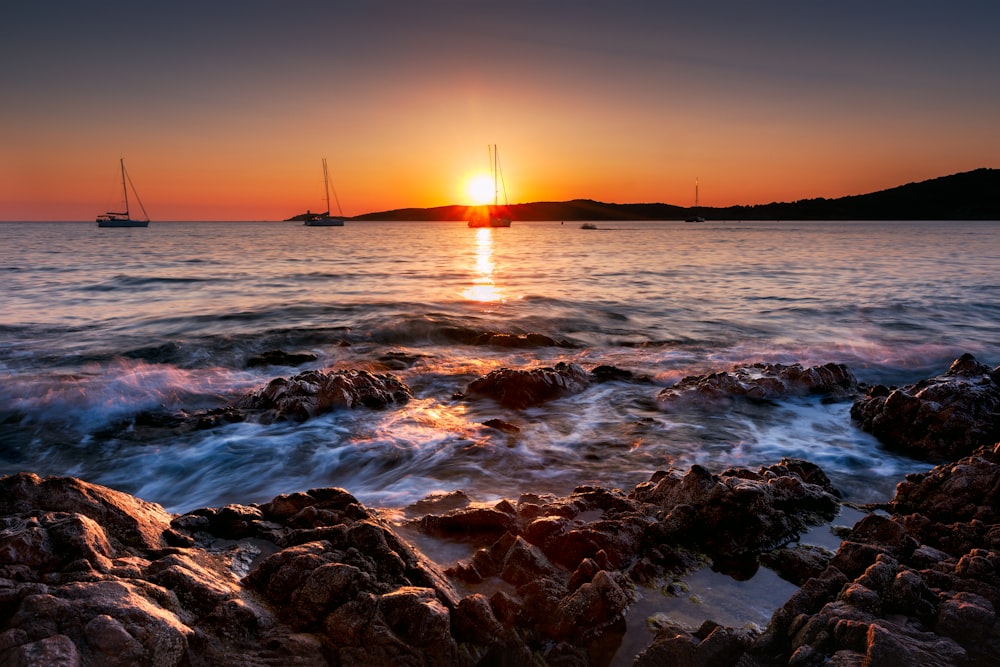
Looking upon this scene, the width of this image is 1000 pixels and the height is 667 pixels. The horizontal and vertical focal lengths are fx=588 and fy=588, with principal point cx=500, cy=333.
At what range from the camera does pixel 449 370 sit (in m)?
10.7

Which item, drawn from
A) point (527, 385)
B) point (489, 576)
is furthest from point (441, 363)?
point (489, 576)

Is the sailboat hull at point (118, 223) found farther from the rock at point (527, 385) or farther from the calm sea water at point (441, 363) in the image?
the rock at point (527, 385)

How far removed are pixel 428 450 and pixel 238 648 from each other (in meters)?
4.05

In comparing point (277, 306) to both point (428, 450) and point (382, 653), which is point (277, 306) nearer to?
point (428, 450)

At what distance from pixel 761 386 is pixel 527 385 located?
136 inches

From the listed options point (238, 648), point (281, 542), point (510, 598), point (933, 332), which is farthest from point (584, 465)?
point (933, 332)

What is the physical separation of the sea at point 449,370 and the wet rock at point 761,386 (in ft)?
0.96

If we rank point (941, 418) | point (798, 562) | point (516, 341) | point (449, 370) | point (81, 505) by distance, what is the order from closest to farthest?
point (81, 505)
point (798, 562)
point (941, 418)
point (449, 370)
point (516, 341)

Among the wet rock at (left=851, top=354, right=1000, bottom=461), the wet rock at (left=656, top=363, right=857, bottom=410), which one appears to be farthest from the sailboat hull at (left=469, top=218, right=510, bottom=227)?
the wet rock at (left=851, top=354, right=1000, bottom=461)

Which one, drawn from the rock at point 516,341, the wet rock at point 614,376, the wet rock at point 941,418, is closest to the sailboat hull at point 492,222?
the rock at point 516,341

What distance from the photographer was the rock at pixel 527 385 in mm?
8469

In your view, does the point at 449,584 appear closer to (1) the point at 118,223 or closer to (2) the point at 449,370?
(2) the point at 449,370

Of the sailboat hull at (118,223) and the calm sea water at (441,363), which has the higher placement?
the sailboat hull at (118,223)

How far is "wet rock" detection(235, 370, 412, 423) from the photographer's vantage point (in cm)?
789
